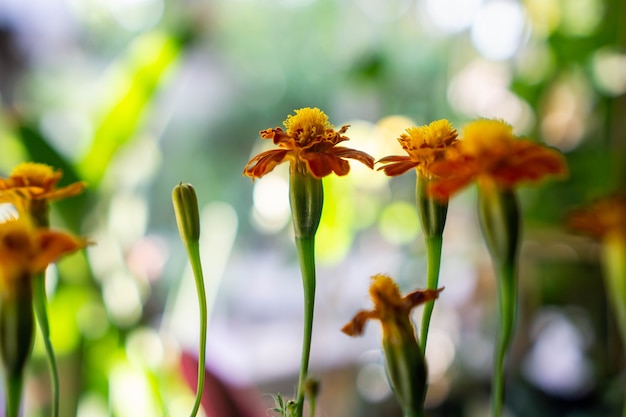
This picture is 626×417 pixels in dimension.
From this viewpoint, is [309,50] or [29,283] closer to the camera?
[29,283]

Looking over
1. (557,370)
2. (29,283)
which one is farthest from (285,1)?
(29,283)

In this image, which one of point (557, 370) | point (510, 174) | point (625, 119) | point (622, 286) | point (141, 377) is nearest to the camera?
point (510, 174)

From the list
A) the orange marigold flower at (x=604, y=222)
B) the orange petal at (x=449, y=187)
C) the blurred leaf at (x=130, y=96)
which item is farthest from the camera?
the blurred leaf at (x=130, y=96)

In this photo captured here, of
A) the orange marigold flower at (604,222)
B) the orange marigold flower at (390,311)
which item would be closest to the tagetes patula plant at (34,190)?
the orange marigold flower at (390,311)

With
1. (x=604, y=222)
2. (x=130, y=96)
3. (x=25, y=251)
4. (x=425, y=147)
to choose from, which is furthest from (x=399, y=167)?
(x=130, y=96)

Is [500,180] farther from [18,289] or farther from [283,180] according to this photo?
[283,180]

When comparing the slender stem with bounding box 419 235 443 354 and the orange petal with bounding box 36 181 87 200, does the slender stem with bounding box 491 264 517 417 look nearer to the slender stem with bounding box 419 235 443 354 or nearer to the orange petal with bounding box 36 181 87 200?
the slender stem with bounding box 419 235 443 354

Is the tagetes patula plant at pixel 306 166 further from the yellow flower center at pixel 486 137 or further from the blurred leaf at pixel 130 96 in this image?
the blurred leaf at pixel 130 96

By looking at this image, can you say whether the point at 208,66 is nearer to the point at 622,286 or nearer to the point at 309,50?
the point at 309,50
